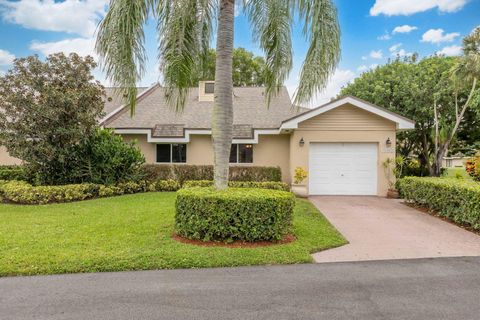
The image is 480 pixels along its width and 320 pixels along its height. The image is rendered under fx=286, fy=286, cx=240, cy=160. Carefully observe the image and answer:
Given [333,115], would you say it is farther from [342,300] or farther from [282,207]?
[342,300]

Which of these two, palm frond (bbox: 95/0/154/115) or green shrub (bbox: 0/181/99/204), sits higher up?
palm frond (bbox: 95/0/154/115)

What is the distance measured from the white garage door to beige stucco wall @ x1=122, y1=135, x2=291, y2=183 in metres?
1.72

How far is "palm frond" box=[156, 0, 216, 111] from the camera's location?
635 centimetres

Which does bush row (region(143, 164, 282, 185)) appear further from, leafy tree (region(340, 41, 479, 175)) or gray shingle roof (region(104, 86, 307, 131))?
leafy tree (region(340, 41, 479, 175))

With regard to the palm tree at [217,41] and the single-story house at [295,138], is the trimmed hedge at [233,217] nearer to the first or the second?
the palm tree at [217,41]

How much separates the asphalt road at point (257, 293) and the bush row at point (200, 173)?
344 inches

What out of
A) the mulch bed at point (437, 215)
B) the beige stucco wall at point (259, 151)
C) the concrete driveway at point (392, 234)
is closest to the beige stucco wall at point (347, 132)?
the beige stucco wall at point (259, 151)

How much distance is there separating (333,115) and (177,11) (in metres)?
9.06

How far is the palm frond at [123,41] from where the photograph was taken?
564 cm

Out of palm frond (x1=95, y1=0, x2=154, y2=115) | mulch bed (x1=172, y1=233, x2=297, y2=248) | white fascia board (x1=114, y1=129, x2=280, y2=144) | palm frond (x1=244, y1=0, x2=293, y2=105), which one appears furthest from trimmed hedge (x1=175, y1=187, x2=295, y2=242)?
white fascia board (x1=114, y1=129, x2=280, y2=144)

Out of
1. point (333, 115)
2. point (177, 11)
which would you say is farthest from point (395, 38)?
point (177, 11)

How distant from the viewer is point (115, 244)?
594 centimetres

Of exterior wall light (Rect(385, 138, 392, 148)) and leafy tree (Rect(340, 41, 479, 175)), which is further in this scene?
leafy tree (Rect(340, 41, 479, 175))

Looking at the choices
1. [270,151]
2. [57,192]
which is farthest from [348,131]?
[57,192]
